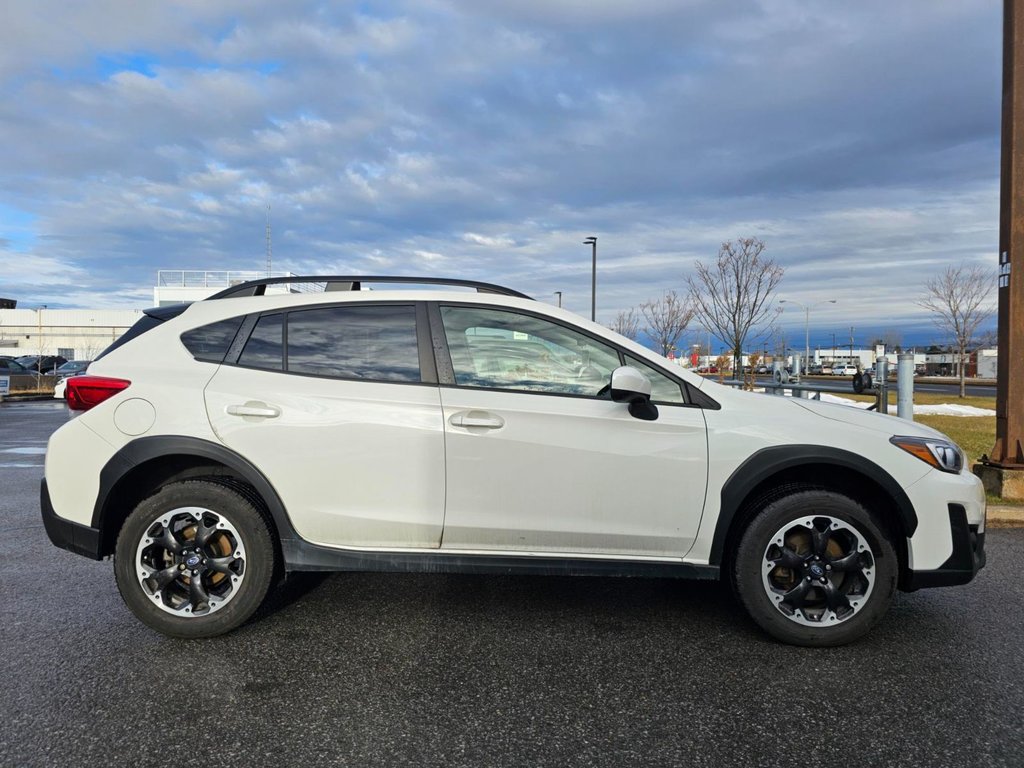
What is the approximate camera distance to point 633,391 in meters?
3.20

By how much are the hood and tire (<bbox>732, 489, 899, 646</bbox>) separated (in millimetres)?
401

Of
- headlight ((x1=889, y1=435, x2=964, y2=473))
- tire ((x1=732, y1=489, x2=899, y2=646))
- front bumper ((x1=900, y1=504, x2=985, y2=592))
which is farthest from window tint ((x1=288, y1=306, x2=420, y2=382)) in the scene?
front bumper ((x1=900, y1=504, x2=985, y2=592))

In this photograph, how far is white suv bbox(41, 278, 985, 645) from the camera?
335cm

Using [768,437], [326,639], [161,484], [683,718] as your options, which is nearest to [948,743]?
[683,718]

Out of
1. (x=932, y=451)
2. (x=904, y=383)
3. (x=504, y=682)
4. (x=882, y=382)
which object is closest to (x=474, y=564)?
(x=504, y=682)

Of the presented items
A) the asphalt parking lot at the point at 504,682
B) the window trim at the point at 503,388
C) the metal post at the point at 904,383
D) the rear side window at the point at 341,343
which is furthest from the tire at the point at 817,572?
the metal post at the point at 904,383

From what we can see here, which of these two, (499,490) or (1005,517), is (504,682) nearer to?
(499,490)

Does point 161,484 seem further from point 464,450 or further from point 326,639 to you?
point 464,450

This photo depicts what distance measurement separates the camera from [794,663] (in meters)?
3.20

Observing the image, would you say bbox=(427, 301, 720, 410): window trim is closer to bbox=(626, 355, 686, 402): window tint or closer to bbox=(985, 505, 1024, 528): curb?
bbox=(626, 355, 686, 402): window tint

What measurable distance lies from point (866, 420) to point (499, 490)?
1883 mm

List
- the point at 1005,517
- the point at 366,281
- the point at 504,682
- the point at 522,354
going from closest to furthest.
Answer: the point at 504,682
the point at 522,354
the point at 366,281
the point at 1005,517

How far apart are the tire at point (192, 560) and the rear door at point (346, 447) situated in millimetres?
236

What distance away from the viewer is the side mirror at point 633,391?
10.5 ft
